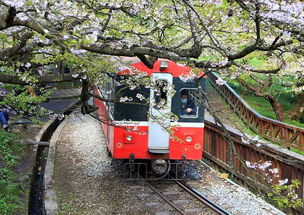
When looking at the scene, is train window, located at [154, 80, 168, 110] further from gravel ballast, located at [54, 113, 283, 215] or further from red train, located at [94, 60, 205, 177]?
gravel ballast, located at [54, 113, 283, 215]

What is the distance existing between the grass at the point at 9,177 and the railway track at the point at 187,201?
303cm

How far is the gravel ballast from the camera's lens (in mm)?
8039

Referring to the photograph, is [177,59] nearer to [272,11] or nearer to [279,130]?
[272,11]

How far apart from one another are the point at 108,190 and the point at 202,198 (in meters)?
2.17

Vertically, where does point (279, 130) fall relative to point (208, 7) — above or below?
below

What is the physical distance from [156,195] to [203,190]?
121 centimetres

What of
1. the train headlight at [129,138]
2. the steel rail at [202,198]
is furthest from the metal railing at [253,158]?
the train headlight at [129,138]

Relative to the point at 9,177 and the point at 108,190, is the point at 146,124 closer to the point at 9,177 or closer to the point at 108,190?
the point at 108,190

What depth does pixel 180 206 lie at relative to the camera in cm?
828

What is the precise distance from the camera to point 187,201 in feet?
28.1

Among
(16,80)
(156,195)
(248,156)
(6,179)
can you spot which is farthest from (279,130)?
(16,80)

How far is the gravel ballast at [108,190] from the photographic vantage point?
8039 millimetres

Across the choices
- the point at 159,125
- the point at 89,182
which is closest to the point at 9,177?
the point at 89,182

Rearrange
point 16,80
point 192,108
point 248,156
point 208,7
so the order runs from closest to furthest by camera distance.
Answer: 1. point 16,80
2. point 208,7
3. point 192,108
4. point 248,156
